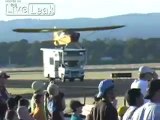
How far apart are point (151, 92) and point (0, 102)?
15.8 feet

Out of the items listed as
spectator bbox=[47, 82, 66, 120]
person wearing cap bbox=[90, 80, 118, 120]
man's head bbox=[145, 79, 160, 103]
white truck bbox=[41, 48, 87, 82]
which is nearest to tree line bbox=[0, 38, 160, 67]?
white truck bbox=[41, 48, 87, 82]

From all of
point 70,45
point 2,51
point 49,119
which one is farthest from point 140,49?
point 49,119

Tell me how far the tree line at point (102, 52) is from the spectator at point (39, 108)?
3951 inches

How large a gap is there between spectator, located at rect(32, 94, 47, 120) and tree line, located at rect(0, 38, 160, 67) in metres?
100

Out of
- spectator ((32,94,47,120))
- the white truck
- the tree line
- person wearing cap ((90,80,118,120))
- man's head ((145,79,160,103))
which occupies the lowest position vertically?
the tree line

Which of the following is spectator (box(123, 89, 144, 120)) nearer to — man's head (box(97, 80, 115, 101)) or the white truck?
man's head (box(97, 80, 115, 101))

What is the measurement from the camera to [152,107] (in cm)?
755

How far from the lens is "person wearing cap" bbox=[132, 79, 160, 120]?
7535mm

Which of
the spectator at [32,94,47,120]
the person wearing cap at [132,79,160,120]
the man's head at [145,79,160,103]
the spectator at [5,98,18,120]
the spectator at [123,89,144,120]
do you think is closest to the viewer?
the person wearing cap at [132,79,160,120]

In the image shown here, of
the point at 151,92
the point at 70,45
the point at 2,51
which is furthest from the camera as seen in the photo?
the point at 2,51

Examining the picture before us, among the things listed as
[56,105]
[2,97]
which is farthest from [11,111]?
[2,97]

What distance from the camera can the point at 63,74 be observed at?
50.4 metres

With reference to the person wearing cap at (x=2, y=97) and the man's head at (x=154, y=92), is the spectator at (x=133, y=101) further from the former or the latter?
the person wearing cap at (x=2, y=97)

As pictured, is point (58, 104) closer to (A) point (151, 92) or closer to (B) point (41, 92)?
(B) point (41, 92)
